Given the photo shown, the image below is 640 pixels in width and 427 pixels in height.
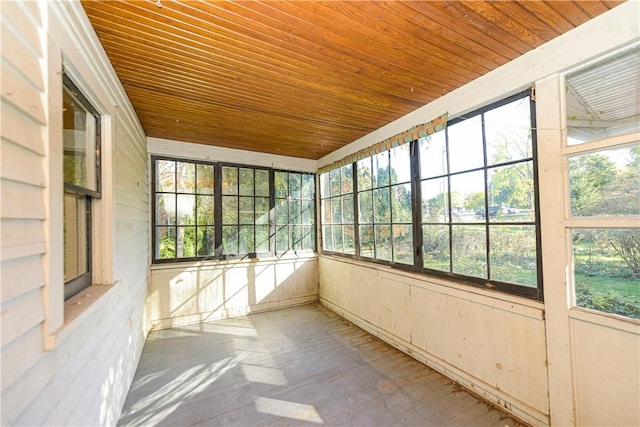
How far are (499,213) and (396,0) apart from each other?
1.64m

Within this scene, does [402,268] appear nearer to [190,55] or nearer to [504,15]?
[504,15]

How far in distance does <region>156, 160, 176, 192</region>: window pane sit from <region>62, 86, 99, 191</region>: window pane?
6.60 feet

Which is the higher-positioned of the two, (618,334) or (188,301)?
(618,334)

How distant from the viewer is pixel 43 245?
92 centimetres

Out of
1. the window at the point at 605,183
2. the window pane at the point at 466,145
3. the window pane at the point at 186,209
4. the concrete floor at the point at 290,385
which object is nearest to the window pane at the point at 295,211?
the window pane at the point at 186,209

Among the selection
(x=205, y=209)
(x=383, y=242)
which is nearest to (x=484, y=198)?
(x=383, y=242)

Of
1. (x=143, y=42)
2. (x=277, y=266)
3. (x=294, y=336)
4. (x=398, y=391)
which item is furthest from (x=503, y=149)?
(x=277, y=266)

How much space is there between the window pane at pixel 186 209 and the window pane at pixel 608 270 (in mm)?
4036

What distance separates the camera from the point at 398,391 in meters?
2.13

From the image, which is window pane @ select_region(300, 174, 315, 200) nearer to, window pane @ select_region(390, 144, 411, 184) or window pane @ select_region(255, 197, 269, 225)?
window pane @ select_region(255, 197, 269, 225)

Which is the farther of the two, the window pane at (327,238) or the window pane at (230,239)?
the window pane at (327,238)

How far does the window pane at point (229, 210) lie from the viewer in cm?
395

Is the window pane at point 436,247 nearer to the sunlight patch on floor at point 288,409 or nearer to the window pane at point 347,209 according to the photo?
the window pane at point 347,209

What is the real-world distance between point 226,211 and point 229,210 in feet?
0.16
